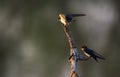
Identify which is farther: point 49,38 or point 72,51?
point 49,38

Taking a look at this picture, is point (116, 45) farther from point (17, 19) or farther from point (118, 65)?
point (17, 19)

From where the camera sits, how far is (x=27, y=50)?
1881 cm

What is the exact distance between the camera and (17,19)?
1873 centimetres

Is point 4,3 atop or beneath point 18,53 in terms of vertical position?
atop

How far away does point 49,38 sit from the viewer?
58.9 feet

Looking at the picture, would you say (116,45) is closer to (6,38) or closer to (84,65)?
(84,65)

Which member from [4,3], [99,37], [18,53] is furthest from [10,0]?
[99,37]

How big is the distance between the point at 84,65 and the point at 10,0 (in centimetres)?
357

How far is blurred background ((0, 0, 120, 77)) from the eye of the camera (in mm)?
17031

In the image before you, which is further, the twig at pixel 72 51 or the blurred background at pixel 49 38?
the blurred background at pixel 49 38

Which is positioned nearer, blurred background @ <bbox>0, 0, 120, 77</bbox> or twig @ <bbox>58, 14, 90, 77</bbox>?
twig @ <bbox>58, 14, 90, 77</bbox>

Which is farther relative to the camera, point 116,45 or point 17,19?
point 17,19

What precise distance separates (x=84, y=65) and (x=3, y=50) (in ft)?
9.08

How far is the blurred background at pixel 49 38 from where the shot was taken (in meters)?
17.0
